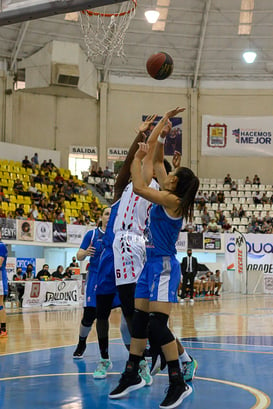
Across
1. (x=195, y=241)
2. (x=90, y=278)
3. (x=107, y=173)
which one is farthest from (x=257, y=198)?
(x=90, y=278)

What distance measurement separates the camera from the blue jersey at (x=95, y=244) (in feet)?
24.5

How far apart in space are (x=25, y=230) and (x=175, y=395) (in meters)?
18.4

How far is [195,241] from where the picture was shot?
95.5 feet

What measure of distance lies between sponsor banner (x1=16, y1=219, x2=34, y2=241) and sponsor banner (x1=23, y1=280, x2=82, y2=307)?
3.55 m

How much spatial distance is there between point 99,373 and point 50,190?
2340cm

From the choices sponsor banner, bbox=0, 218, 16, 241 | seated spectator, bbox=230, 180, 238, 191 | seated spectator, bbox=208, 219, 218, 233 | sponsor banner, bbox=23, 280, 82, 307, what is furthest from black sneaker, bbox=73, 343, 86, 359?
seated spectator, bbox=230, 180, 238, 191

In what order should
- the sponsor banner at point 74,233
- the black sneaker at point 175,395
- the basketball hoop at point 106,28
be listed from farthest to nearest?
the sponsor banner at point 74,233 < the basketball hoop at point 106,28 < the black sneaker at point 175,395

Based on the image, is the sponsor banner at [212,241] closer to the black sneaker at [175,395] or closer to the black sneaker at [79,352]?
the black sneaker at [79,352]

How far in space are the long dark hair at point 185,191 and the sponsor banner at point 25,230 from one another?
17823 millimetres

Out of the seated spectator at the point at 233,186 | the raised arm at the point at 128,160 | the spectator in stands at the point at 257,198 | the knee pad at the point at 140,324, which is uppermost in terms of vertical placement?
the seated spectator at the point at 233,186

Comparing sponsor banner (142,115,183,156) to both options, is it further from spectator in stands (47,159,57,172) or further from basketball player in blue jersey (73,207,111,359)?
basketball player in blue jersey (73,207,111,359)

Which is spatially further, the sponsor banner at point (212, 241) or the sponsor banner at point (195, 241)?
the sponsor banner at point (212, 241)

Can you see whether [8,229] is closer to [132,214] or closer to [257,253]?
[257,253]

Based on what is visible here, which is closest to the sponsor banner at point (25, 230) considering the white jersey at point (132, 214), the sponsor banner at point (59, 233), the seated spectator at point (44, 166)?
the sponsor banner at point (59, 233)
